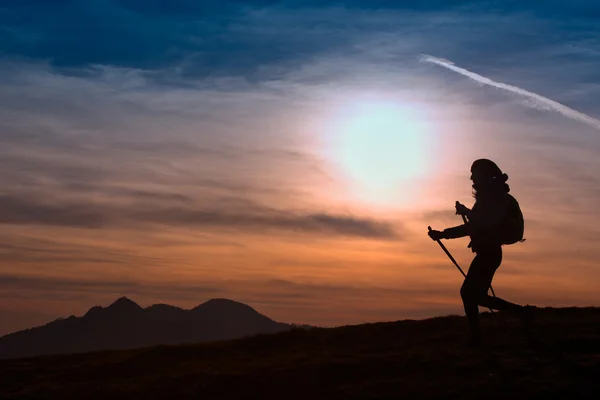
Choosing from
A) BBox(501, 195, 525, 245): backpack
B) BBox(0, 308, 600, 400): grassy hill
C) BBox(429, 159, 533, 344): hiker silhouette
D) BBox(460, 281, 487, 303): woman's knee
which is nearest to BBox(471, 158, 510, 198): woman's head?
BBox(429, 159, 533, 344): hiker silhouette

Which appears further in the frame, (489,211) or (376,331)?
(376,331)

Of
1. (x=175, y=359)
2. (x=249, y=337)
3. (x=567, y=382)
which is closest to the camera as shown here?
(x=567, y=382)

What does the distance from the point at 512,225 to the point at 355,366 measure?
495cm

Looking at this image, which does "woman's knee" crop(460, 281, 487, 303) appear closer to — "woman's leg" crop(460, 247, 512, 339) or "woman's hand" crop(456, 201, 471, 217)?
"woman's leg" crop(460, 247, 512, 339)

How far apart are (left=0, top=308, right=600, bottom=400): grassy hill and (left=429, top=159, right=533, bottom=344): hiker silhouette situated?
3.21ft

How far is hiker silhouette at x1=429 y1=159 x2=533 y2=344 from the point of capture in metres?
19.2

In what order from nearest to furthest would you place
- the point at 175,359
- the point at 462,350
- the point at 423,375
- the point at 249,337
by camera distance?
1. the point at 423,375
2. the point at 462,350
3. the point at 175,359
4. the point at 249,337

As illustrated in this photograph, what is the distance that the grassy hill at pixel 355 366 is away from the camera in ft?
55.6

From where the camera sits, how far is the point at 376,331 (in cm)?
2369

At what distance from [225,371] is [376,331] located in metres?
5.38

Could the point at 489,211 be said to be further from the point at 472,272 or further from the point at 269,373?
the point at 269,373

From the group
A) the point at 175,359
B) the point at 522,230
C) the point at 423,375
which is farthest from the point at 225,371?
the point at 522,230

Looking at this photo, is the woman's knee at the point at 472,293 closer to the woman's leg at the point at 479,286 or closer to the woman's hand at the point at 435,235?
A: the woman's leg at the point at 479,286

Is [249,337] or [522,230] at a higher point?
[522,230]
